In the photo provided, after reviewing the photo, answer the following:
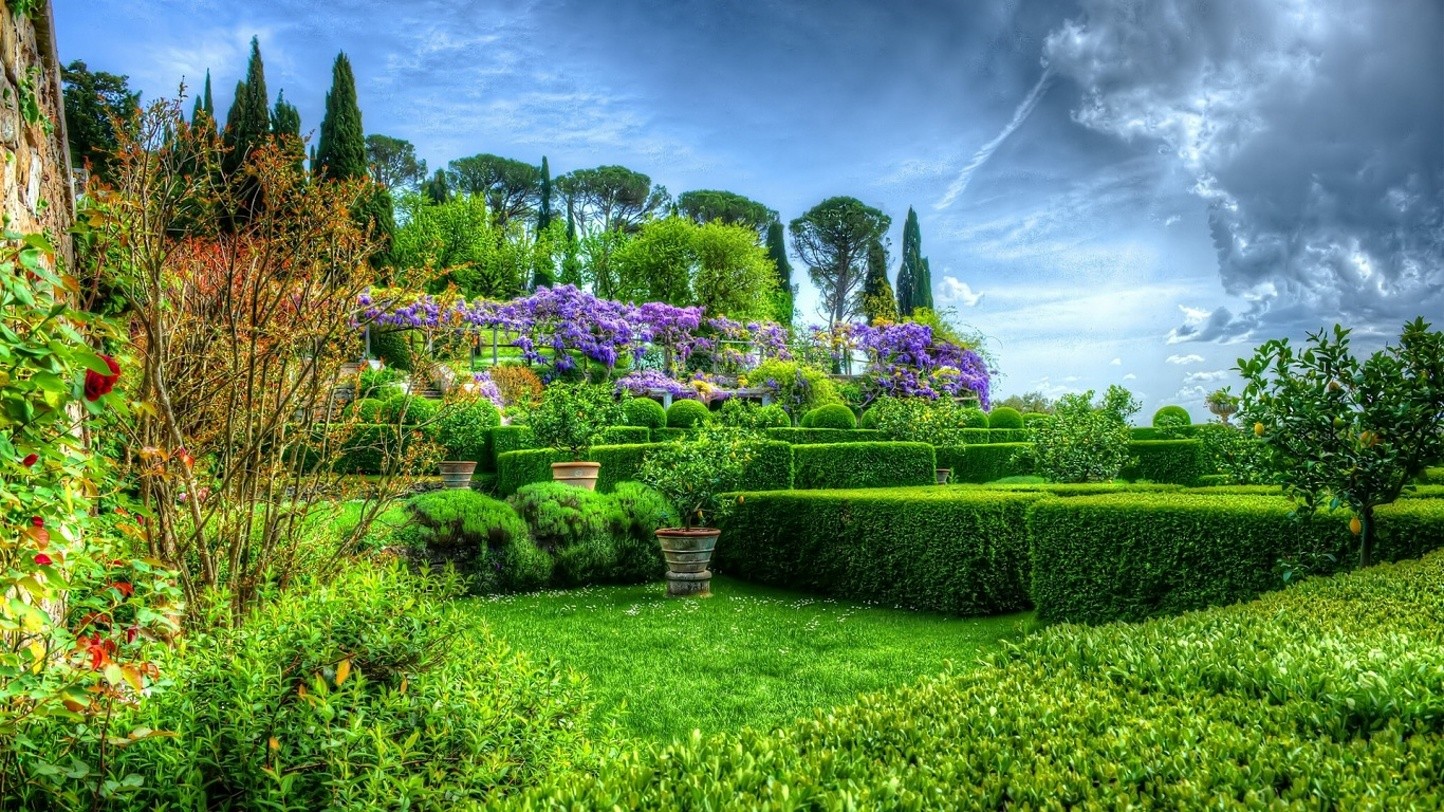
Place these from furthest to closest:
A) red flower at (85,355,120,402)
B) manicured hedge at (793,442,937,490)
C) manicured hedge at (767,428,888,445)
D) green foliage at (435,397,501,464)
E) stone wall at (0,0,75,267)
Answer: manicured hedge at (767,428,888,445) < green foliage at (435,397,501,464) < manicured hedge at (793,442,937,490) < stone wall at (0,0,75,267) < red flower at (85,355,120,402)

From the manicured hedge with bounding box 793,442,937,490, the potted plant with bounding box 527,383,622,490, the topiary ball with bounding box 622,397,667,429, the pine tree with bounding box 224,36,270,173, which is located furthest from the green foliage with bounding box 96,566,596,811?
the pine tree with bounding box 224,36,270,173

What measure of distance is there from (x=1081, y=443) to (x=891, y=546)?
477cm

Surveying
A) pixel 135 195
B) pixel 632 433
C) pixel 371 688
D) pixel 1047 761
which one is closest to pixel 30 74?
pixel 135 195

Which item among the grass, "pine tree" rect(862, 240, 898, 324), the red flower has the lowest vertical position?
the grass

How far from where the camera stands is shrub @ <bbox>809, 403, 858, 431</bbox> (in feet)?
66.1

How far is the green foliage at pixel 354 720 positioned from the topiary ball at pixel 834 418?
17899mm

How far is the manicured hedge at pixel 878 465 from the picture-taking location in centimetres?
1274

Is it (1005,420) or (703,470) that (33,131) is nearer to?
(703,470)

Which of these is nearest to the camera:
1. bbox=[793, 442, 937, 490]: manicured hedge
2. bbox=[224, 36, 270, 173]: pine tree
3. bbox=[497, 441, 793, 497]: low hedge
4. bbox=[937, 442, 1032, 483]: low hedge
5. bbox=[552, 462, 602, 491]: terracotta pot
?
bbox=[497, 441, 793, 497]: low hedge

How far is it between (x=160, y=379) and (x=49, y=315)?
5.19 feet

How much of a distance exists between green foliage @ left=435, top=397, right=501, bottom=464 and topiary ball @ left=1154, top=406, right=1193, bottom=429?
1616 cm

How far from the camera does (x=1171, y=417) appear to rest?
2134cm

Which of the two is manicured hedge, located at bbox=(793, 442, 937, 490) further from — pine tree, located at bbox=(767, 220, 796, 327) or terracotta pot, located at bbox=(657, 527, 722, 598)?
pine tree, located at bbox=(767, 220, 796, 327)

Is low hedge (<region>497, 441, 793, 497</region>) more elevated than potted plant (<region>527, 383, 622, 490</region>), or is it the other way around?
potted plant (<region>527, 383, 622, 490</region>)
